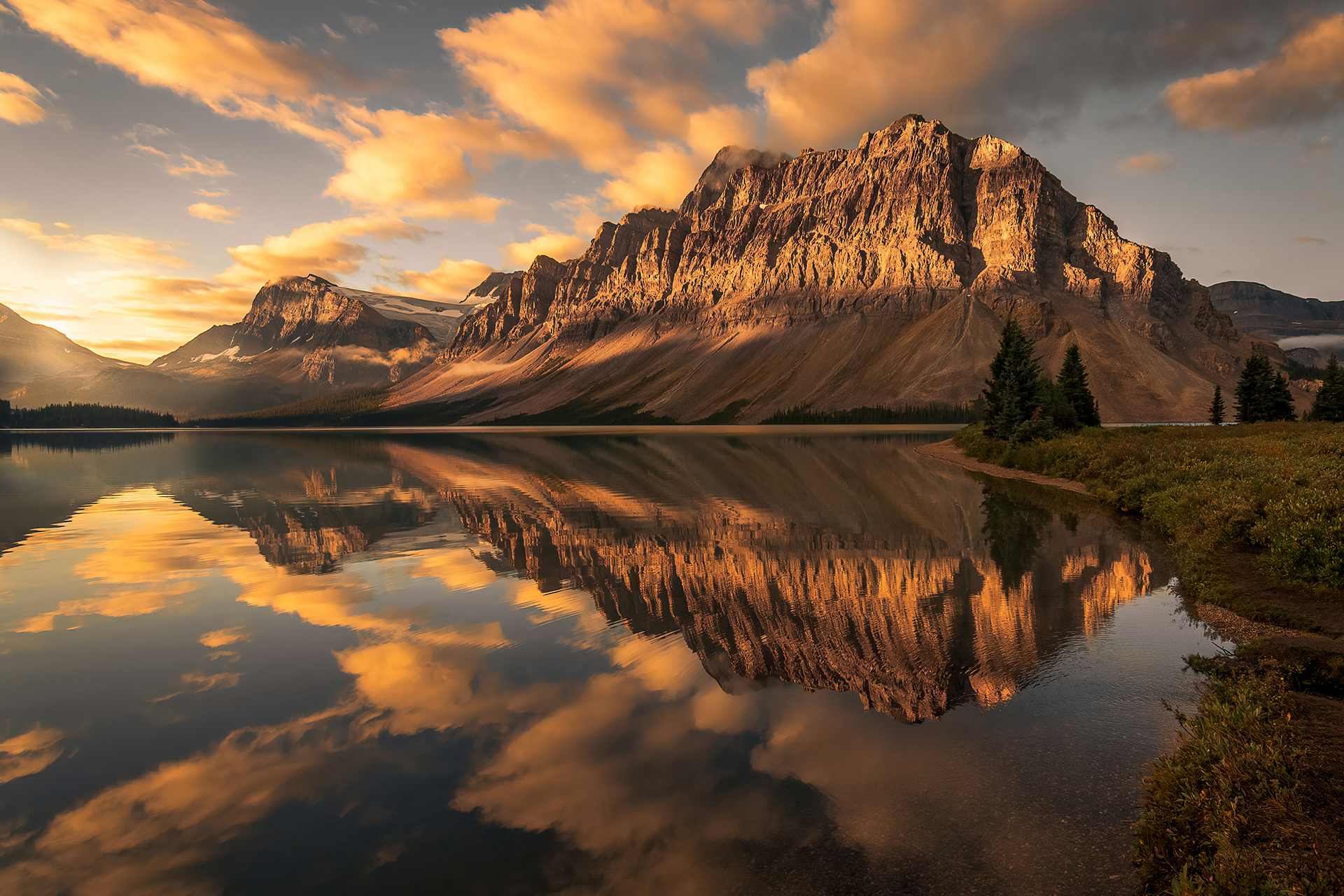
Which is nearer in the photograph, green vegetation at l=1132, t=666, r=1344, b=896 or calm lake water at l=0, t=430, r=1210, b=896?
green vegetation at l=1132, t=666, r=1344, b=896

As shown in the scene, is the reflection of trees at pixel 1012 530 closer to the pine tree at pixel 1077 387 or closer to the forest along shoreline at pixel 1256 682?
the forest along shoreline at pixel 1256 682

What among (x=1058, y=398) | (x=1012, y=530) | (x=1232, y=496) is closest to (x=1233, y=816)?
(x=1232, y=496)

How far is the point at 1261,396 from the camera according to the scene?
94.2 metres

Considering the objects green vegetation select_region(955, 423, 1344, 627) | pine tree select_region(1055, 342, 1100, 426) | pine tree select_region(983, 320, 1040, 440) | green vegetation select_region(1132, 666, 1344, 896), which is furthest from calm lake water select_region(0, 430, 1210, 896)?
pine tree select_region(1055, 342, 1100, 426)

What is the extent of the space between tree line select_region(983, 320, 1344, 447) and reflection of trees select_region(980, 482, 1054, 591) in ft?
81.5

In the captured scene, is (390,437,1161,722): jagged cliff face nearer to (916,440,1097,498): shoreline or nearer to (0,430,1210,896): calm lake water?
(0,430,1210,896): calm lake water

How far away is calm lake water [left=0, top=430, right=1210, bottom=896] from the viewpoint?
854 cm

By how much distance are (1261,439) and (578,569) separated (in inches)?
2079

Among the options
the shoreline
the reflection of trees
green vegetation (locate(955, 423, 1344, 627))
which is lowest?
Result: the shoreline

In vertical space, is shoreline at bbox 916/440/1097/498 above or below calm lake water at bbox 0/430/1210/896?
below

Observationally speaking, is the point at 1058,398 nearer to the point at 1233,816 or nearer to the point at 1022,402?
the point at 1022,402

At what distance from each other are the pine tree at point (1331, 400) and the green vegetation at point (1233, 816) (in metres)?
97.9

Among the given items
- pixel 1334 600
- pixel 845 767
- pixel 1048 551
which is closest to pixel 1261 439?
pixel 1048 551

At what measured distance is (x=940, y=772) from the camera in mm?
10172
